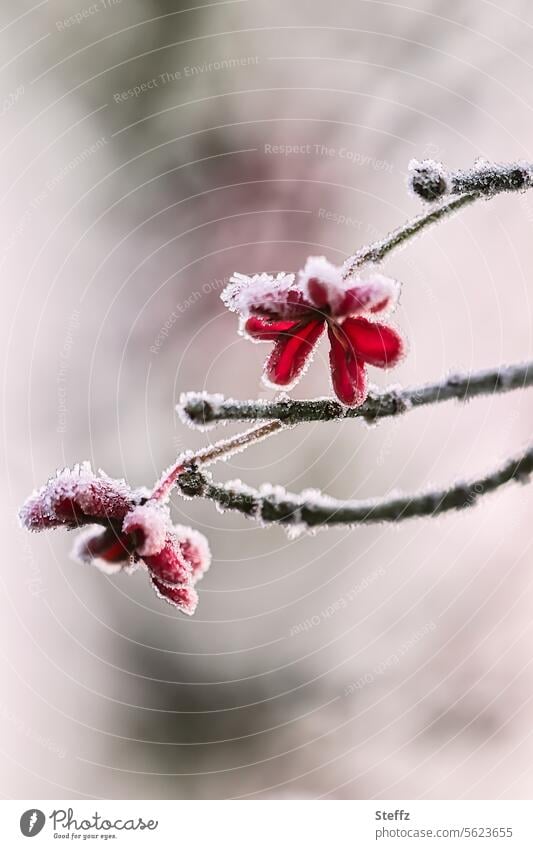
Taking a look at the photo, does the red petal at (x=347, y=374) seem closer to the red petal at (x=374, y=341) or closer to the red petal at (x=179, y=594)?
the red petal at (x=374, y=341)

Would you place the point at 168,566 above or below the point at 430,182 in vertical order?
below

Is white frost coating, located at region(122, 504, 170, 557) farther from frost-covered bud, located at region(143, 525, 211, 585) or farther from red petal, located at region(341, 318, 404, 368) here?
red petal, located at region(341, 318, 404, 368)

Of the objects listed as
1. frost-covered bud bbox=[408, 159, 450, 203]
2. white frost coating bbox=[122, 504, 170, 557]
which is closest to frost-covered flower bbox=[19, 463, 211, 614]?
white frost coating bbox=[122, 504, 170, 557]

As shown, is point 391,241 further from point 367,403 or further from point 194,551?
point 194,551

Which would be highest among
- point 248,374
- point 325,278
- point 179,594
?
point 248,374

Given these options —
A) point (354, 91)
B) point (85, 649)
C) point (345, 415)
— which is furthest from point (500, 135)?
point (85, 649)

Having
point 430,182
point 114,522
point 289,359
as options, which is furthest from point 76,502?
point 430,182
